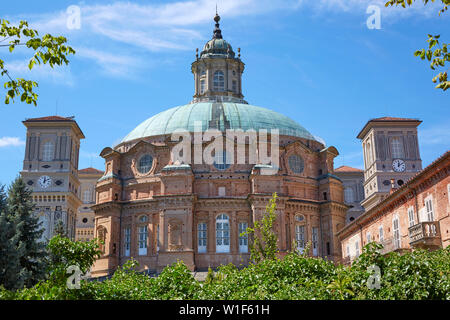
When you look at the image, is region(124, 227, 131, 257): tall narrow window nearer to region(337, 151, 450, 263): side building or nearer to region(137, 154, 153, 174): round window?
region(137, 154, 153, 174): round window

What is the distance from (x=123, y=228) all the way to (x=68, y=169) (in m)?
22.3

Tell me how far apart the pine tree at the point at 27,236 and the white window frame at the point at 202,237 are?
61.0ft

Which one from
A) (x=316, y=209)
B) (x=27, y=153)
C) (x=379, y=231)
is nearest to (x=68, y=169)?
(x=27, y=153)

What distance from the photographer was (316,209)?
183ft

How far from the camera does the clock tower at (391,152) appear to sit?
7625 cm

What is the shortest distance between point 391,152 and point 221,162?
108 ft

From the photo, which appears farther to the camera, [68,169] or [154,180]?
[68,169]

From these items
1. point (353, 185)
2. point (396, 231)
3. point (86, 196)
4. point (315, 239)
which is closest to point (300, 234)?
point (315, 239)

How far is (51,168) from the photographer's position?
2923 inches

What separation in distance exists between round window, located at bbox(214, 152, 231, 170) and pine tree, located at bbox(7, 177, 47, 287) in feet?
70.7

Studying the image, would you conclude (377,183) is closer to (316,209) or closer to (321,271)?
(316,209)

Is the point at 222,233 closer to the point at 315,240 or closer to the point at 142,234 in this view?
the point at 142,234

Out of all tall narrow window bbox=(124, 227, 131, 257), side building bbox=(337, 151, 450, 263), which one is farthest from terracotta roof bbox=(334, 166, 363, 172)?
side building bbox=(337, 151, 450, 263)

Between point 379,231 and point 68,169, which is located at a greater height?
point 68,169
